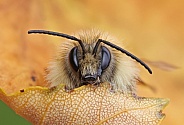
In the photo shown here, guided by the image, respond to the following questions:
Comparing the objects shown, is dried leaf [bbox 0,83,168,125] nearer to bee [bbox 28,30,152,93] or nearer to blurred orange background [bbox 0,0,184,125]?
bee [bbox 28,30,152,93]

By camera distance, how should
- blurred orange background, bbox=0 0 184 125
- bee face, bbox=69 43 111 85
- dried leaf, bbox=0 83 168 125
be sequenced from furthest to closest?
blurred orange background, bbox=0 0 184 125 → bee face, bbox=69 43 111 85 → dried leaf, bbox=0 83 168 125

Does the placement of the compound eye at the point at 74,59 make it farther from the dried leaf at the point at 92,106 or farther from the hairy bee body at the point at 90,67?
the dried leaf at the point at 92,106

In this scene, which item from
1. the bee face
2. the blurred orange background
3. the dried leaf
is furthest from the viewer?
the blurred orange background

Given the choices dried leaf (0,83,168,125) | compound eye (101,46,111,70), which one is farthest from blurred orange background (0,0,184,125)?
dried leaf (0,83,168,125)

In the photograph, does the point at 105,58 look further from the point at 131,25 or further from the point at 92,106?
the point at 131,25

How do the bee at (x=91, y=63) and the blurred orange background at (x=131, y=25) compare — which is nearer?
the bee at (x=91, y=63)

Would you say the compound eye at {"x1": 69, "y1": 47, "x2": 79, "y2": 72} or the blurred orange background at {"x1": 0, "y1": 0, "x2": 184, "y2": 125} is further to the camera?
the blurred orange background at {"x1": 0, "y1": 0, "x2": 184, "y2": 125}

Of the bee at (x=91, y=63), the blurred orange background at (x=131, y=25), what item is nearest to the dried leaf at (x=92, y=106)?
the bee at (x=91, y=63)

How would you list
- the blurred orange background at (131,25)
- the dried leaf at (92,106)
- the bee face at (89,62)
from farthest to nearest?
the blurred orange background at (131,25)
the bee face at (89,62)
the dried leaf at (92,106)
